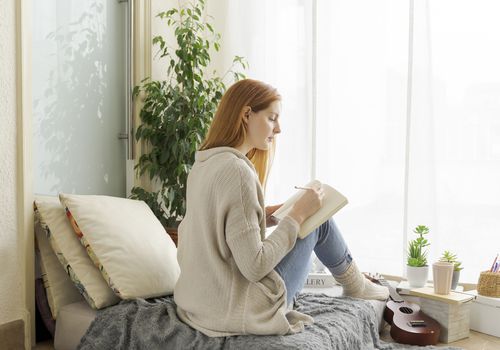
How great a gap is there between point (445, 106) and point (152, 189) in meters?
1.56

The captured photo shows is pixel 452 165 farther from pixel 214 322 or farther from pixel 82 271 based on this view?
pixel 82 271

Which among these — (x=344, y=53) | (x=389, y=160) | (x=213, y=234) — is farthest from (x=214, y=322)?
(x=344, y=53)

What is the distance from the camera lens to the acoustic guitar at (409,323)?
88.3 inches

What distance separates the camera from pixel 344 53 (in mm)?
3109

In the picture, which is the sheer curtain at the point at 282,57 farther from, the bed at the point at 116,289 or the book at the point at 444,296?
the bed at the point at 116,289

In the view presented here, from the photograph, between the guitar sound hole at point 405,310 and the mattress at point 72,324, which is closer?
the mattress at point 72,324

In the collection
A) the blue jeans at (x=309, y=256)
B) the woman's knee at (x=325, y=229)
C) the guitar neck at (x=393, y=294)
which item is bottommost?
the guitar neck at (x=393, y=294)

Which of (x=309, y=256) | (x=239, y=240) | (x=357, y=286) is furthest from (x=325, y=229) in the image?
(x=239, y=240)

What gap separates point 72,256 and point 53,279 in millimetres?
158

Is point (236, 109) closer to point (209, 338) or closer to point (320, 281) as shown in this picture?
point (209, 338)

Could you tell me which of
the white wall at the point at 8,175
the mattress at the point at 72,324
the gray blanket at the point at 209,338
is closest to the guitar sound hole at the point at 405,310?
the gray blanket at the point at 209,338

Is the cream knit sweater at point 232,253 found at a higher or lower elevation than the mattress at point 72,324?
higher

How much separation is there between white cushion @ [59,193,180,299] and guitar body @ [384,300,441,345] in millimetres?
909

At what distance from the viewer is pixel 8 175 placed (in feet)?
6.88
